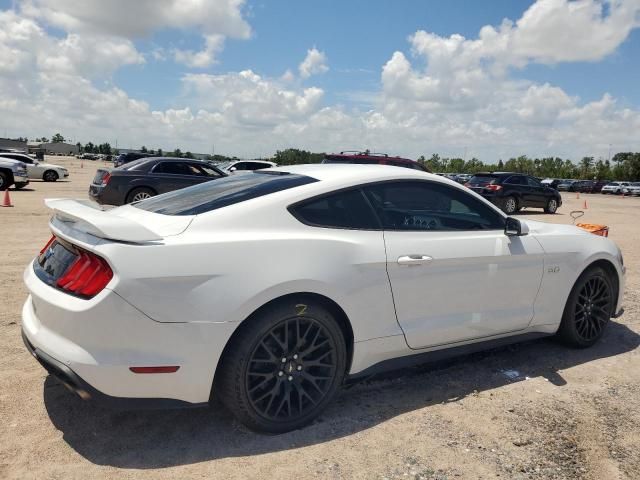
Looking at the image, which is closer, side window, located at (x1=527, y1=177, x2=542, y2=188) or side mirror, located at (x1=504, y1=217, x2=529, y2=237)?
side mirror, located at (x1=504, y1=217, x2=529, y2=237)

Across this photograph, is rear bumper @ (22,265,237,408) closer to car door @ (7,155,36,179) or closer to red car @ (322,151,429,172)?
red car @ (322,151,429,172)

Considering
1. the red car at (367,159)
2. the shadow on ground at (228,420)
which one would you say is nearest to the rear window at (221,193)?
the shadow on ground at (228,420)

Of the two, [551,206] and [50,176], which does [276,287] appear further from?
[50,176]

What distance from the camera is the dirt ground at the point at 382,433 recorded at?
2.70m

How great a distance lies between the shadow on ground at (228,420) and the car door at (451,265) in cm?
39

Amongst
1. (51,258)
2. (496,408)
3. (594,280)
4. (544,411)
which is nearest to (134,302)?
(51,258)

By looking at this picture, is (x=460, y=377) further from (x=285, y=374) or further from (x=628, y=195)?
(x=628, y=195)

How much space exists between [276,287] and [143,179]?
37.7 feet

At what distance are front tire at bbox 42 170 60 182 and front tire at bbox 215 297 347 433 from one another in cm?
2851

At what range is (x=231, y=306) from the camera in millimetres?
2725

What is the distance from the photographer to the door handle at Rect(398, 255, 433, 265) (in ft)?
10.9

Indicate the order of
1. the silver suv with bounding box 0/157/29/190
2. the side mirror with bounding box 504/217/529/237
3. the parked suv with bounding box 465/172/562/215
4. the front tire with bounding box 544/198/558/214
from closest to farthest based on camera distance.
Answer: the side mirror with bounding box 504/217/529/237, the silver suv with bounding box 0/157/29/190, the parked suv with bounding box 465/172/562/215, the front tire with bounding box 544/198/558/214

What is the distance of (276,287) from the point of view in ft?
9.27

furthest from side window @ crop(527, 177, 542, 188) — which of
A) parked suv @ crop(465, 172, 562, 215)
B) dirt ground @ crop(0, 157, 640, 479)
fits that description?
dirt ground @ crop(0, 157, 640, 479)
